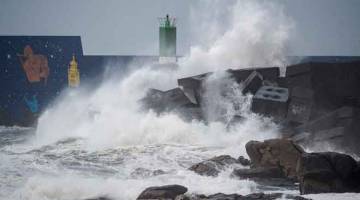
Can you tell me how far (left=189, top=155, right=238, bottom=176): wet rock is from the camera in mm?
9338

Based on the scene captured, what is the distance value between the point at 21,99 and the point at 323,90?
18936mm

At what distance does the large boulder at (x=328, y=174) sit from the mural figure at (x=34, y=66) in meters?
20.7

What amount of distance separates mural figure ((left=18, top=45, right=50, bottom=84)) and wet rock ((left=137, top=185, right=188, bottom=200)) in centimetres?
1995

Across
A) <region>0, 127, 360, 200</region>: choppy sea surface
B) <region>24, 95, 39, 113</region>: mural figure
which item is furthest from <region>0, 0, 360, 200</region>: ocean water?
<region>24, 95, 39, 113</region>: mural figure

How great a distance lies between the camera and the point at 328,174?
7.73 metres

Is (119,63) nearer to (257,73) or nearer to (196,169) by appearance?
(257,73)

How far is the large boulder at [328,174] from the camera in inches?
303

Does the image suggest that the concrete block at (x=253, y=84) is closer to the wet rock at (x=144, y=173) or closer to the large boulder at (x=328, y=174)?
the wet rock at (x=144, y=173)

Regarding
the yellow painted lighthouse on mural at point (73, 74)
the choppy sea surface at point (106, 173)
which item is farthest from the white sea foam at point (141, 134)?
the yellow painted lighthouse on mural at point (73, 74)

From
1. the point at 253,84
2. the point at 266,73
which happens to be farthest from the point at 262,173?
the point at 266,73

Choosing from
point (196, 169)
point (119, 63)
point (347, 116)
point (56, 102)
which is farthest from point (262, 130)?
point (119, 63)

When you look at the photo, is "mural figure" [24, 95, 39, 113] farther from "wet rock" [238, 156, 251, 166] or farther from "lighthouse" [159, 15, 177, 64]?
"wet rock" [238, 156, 251, 166]

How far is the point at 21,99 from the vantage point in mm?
26766

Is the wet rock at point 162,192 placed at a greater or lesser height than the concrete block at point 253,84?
lesser
